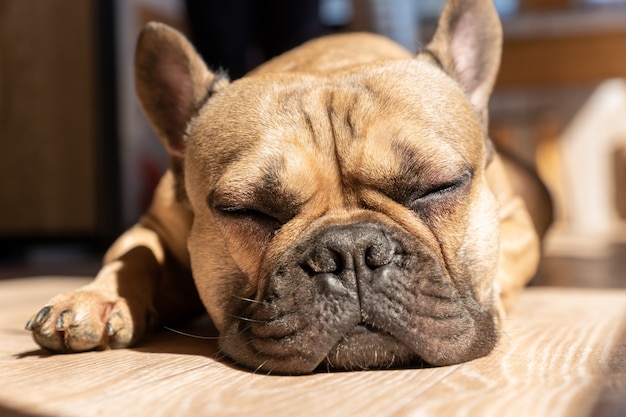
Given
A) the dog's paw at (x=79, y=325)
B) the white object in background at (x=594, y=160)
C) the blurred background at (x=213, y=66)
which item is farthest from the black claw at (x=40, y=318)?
the white object in background at (x=594, y=160)

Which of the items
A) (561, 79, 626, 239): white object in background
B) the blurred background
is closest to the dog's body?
the blurred background

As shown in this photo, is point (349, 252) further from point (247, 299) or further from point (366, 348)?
point (247, 299)

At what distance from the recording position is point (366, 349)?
5.16 ft

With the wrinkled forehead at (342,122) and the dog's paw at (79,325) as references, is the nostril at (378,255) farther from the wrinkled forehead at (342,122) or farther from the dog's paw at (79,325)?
the dog's paw at (79,325)

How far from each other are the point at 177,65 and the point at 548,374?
1.33 meters

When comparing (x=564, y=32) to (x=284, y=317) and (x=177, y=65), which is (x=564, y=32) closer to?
(x=177, y=65)

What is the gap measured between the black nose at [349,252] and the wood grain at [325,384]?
207 millimetres

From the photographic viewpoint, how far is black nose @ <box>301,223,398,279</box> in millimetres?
1584

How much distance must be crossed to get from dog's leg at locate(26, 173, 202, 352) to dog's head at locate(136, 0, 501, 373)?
19cm

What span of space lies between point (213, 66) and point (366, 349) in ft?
8.39

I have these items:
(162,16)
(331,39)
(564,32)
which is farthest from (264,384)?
(564,32)

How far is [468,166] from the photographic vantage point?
1836 millimetres

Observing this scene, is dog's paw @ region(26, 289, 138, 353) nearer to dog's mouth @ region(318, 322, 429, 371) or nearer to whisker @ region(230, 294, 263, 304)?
whisker @ region(230, 294, 263, 304)

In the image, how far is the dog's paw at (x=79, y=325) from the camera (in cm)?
184
